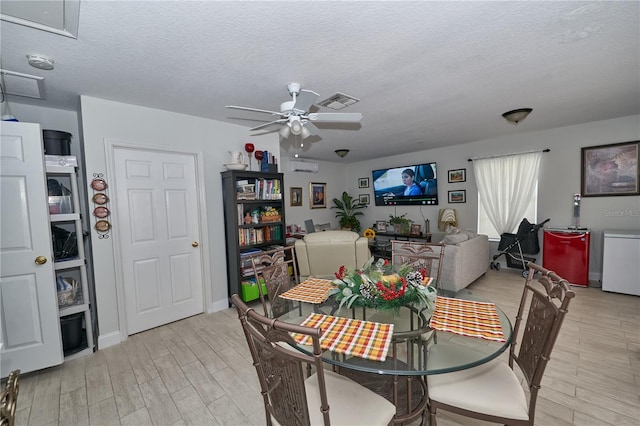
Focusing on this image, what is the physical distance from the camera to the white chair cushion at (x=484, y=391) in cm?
127

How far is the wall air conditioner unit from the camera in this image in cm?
619

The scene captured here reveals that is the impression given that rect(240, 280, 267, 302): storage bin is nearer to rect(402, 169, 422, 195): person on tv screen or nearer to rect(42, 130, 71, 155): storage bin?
rect(42, 130, 71, 155): storage bin

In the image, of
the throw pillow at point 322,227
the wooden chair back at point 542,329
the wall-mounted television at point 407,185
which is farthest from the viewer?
the throw pillow at point 322,227

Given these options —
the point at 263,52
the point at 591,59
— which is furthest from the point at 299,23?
the point at 591,59

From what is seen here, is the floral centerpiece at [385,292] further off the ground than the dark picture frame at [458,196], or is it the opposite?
the dark picture frame at [458,196]

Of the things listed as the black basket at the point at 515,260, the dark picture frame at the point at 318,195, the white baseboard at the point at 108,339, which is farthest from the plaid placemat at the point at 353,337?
the dark picture frame at the point at 318,195

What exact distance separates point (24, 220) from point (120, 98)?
134 cm

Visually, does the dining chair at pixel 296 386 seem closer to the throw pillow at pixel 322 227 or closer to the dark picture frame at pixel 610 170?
the dark picture frame at pixel 610 170

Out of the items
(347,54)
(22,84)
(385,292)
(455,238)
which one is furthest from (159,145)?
(455,238)

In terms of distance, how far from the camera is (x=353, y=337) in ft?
4.49

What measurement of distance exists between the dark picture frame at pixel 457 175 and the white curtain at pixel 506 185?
259 mm

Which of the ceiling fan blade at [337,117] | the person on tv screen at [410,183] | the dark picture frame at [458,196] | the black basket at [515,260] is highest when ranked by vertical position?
the ceiling fan blade at [337,117]

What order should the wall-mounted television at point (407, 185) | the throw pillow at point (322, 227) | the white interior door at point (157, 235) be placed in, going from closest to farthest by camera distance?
the white interior door at point (157, 235), the wall-mounted television at point (407, 185), the throw pillow at point (322, 227)

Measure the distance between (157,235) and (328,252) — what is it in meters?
2.03
